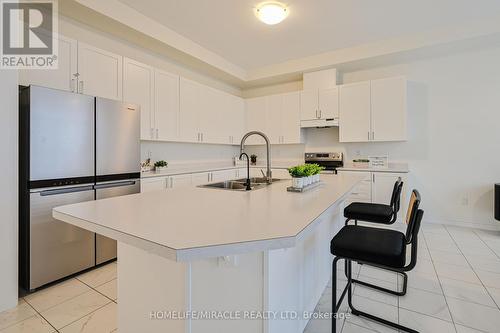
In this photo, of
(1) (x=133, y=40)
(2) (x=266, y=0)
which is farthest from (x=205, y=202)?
(1) (x=133, y=40)

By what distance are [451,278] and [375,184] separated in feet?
5.84

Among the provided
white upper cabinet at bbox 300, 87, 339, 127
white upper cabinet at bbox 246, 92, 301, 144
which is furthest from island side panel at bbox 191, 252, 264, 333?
white upper cabinet at bbox 246, 92, 301, 144

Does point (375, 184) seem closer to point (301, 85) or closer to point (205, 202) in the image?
point (301, 85)

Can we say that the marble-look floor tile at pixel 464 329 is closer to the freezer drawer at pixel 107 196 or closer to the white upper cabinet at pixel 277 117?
the freezer drawer at pixel 107 196

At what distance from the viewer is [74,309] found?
183 centimetres

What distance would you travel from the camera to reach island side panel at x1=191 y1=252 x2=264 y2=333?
1.03m

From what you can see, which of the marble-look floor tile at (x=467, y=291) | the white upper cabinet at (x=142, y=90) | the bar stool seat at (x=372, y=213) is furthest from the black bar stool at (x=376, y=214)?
the white upper cabinet at (x=142, y=90)

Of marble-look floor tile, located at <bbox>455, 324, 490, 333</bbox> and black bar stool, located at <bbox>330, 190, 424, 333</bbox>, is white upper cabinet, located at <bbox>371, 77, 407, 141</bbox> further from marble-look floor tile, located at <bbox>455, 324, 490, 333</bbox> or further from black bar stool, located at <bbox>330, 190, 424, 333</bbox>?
marble-look floor tile, located at <bbox>455, 324, 490, 333</bbox>

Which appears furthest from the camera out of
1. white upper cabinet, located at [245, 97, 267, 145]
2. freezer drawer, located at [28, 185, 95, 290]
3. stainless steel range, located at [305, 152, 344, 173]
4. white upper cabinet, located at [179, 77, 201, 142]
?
white upper cabinet, located at [245, 97, 267, 145]

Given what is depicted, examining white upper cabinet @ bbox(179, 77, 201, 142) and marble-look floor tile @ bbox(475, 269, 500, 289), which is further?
white upper cabinet @ bbox(179, 77, 201, 142)

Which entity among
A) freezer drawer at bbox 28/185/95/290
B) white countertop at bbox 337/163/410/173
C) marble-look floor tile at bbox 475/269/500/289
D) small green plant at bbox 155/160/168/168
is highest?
small green plant at bbox 155/160/168/168

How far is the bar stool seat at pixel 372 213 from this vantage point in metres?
2.17

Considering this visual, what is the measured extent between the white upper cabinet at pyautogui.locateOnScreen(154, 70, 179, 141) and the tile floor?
6.35 feet

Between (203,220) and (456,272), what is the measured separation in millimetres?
2658
